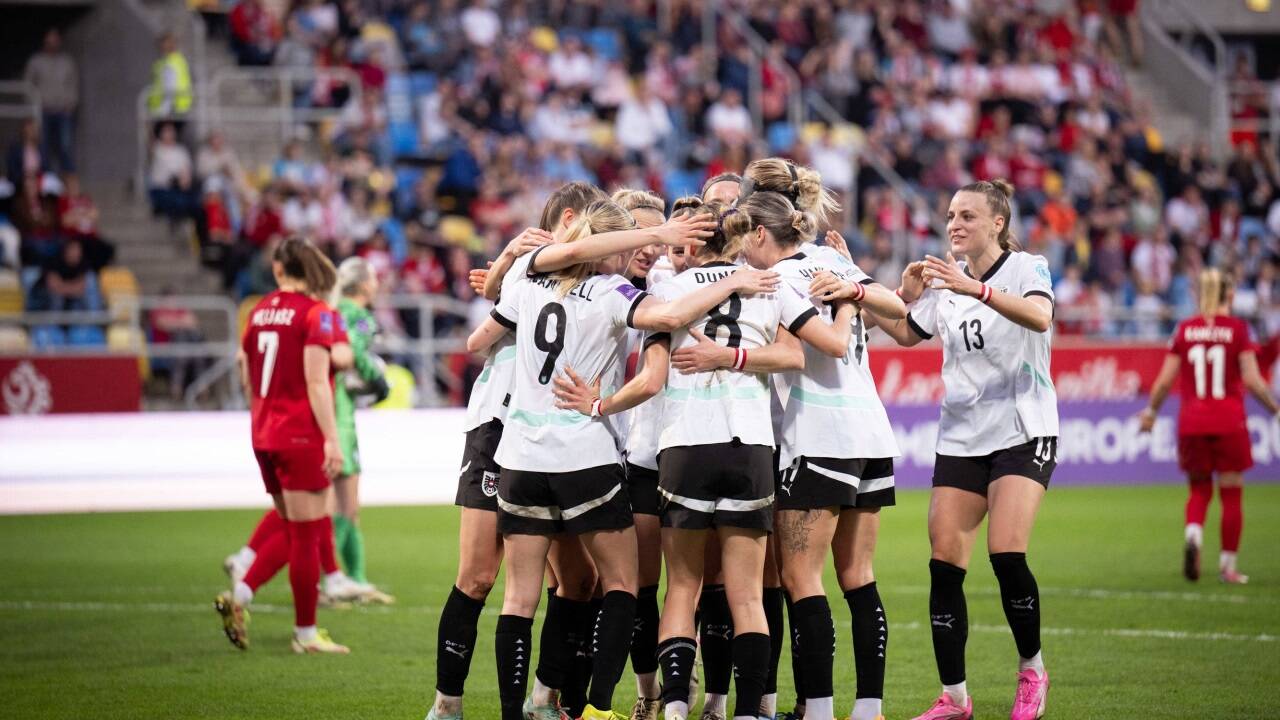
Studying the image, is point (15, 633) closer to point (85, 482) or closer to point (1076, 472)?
point (85, 482)

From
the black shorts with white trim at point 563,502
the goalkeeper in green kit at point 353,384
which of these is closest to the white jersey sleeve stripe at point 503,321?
the black shorts with white trim at point 563,502

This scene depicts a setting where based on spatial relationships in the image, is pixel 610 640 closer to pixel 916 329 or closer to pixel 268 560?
pixel 916 329

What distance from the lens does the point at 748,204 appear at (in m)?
6.95

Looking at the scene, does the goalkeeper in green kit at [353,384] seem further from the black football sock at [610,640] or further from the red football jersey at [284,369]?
the black football sock at [610,640]

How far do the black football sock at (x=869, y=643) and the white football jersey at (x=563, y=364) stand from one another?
1.32 meters

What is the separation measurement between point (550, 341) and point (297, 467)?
9.85 feet

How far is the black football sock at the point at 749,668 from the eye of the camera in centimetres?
658

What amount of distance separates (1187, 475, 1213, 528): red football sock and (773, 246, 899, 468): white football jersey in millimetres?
6357

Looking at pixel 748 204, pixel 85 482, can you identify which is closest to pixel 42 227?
pixel 85 482

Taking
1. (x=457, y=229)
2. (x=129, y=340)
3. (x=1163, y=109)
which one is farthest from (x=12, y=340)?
(x=1163, y=109)

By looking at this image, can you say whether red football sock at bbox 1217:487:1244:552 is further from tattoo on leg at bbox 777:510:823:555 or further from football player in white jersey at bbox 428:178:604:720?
football player in white jersey at bbox 428:178:604:720

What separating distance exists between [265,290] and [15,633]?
10953 millimetres

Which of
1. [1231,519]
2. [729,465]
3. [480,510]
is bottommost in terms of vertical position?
[1231,519]

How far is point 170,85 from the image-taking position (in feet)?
75.9
